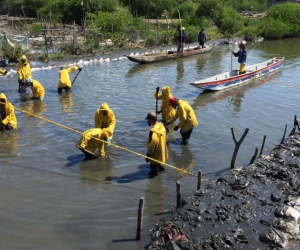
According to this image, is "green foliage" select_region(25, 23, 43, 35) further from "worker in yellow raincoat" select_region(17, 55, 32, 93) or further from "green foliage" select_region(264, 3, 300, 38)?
"green foliage" select_region(264, 3, 300, 38)

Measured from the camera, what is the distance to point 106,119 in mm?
10047

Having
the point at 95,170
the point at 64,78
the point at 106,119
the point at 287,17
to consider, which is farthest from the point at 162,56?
the point at 287,17

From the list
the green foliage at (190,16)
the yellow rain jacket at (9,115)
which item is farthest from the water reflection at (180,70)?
the green foliage at (190,16)

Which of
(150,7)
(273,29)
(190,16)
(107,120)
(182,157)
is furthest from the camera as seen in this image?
(150,7)

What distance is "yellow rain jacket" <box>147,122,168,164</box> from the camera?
830cm

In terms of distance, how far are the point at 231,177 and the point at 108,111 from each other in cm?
356

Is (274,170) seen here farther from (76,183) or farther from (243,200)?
(76,183)

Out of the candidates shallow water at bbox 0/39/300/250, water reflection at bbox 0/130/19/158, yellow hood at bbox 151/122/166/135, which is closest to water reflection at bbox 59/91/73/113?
shallow water at bbox 0/39/300/250

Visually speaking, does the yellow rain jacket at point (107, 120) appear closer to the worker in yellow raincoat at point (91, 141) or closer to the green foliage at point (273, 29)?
the worker in yellow raincoat at point (91, 141)

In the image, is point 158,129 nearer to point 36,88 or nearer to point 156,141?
point 156,141

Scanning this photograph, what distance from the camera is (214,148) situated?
11016 millimetres

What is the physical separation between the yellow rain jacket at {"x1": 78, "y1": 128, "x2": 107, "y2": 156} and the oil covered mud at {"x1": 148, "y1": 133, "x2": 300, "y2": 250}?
2.89 metres

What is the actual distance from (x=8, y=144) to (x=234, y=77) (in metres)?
10.9

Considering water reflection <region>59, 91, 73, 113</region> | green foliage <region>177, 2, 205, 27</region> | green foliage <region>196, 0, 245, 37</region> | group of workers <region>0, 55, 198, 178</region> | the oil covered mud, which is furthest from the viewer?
green foliage <region>196, 0, 245, 37</region>
